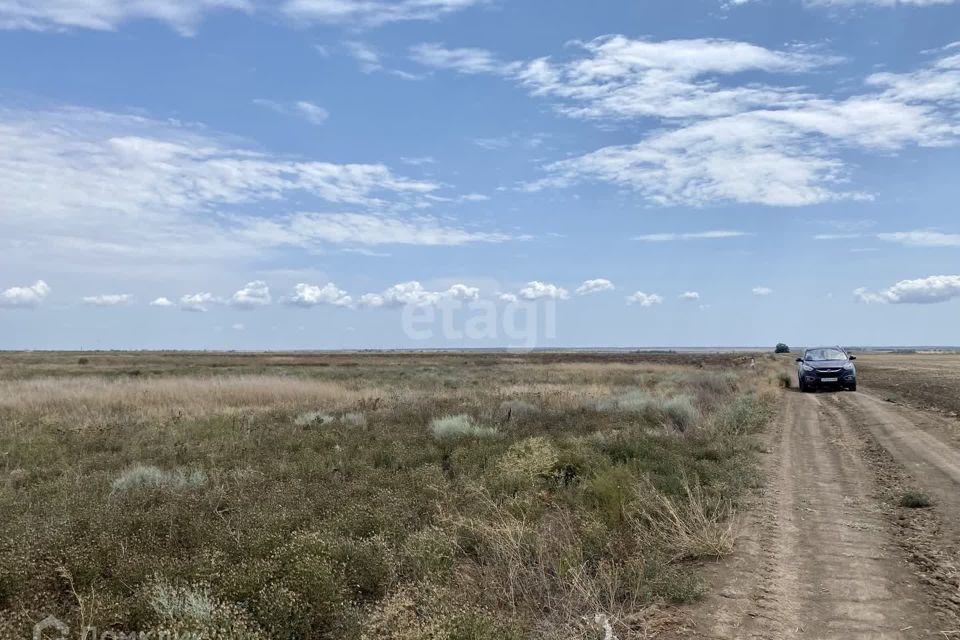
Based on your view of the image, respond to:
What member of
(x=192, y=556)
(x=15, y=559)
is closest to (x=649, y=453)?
(x=192, y=556)

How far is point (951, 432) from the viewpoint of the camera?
13695mm

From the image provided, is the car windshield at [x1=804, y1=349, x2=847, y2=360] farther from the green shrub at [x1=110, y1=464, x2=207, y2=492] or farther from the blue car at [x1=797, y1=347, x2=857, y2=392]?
the green shrub at [x1=110, y1=464, x2=207, y2=492]

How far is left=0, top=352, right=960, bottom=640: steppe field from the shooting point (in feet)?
15.1

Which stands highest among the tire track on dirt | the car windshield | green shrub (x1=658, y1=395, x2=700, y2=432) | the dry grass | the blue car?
the car windshield

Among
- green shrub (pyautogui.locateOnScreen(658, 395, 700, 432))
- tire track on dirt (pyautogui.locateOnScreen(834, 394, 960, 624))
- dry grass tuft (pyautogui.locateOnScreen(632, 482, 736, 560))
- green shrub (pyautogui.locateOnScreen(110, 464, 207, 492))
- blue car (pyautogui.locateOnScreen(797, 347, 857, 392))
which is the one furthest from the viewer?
blue car (pyautogui.locateOnScreen(797, 347, 857, 392))

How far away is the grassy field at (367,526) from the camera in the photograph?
4.61 metres

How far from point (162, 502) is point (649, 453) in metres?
7.79

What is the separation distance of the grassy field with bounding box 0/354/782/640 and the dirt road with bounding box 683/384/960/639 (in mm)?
445

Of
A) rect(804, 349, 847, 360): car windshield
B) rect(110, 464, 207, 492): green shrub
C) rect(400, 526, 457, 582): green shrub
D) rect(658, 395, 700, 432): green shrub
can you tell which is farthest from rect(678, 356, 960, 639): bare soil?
rect(804, 349, 847, 360): car windshield

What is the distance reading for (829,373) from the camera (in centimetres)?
2630

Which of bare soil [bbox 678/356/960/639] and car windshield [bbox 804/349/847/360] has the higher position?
car windshield [bbox 804/349/847/360]

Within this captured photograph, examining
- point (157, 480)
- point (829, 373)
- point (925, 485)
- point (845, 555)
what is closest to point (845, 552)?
point (845, 555)

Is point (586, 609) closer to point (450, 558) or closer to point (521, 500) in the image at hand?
point (450, 558)

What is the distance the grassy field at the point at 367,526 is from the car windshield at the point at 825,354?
1586 cm
